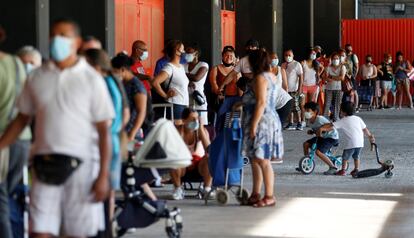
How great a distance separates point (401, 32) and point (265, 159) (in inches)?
1227

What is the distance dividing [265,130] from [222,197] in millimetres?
Answer: 912

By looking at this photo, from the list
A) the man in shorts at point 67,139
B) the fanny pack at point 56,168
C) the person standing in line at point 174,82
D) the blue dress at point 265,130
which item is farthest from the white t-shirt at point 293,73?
the fanny pack at point 56,168

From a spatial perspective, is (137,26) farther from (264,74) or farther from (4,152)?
(4,152)

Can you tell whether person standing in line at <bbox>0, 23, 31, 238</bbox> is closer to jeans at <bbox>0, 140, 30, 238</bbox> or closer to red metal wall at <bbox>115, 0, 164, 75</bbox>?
jeans at <bbox>0, 140, 30, 238</bbox>

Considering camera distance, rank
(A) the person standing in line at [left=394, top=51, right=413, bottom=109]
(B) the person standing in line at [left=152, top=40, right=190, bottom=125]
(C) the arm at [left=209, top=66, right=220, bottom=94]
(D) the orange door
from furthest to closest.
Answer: (A) the person standing in line at [left=394, top=51, right=413, bottom=109] < (D) the orange door < (C) the arm at [left=209, top=66, right=220, bottom=94] < (B) the person standing in line at [left=152, top=40, right=190, bottom=125]

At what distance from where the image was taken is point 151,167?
10.2m

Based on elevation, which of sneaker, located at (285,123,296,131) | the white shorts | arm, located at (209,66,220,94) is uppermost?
arm, located at (209,66,220,94)

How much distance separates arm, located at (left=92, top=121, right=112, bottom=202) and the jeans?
1326 mm

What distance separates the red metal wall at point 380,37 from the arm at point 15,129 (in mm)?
36148

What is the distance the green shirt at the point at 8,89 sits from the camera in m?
8.46

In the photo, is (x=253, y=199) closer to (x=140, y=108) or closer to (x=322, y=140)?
(x=140, y=108)

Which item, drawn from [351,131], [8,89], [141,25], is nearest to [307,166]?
[351,131]

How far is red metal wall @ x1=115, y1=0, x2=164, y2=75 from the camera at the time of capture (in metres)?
22.0

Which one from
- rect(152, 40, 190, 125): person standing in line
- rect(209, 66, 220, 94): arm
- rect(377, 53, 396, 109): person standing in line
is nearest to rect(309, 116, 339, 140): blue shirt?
rect(209, 66, 220, 94): arm
